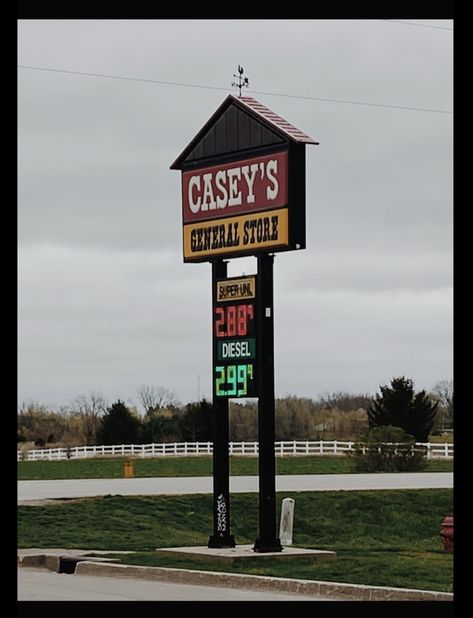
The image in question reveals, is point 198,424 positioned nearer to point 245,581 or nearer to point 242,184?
point 242,184

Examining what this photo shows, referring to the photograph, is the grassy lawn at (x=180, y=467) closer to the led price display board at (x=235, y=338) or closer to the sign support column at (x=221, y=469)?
the sign support column at (x=221, y=469)

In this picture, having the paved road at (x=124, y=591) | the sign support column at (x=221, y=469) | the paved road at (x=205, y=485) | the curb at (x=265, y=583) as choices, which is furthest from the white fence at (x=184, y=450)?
the paved road at (x=124, y=591)

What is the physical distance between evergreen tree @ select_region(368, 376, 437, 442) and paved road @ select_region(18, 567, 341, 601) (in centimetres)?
4476

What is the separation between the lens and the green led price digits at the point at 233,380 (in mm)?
18922

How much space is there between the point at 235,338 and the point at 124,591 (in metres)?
4.85

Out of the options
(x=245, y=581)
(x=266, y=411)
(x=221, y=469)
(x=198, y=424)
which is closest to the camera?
(x=245, y=581)

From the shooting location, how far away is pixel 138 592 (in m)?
15.4

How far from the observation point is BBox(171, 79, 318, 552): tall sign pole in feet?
60.7

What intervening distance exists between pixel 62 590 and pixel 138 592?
107 cm

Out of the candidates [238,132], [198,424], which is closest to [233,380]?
[238,132]

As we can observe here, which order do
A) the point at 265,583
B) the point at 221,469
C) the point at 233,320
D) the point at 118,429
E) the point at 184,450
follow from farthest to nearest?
the point at 118,429 < the point at 184,450 < the point at 221,469 < the point at 233,320 < the point at 265,583

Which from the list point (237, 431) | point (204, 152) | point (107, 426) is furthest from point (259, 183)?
Answer: point (237, 431)

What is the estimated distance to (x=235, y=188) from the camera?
1941cm

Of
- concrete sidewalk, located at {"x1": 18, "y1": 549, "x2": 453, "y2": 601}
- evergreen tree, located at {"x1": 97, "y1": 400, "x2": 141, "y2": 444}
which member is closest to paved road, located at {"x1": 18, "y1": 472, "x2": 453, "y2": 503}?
concrete sidewalk, located at {"x1": 18, "y1": 549, "x2": 453, "y2": 601}
